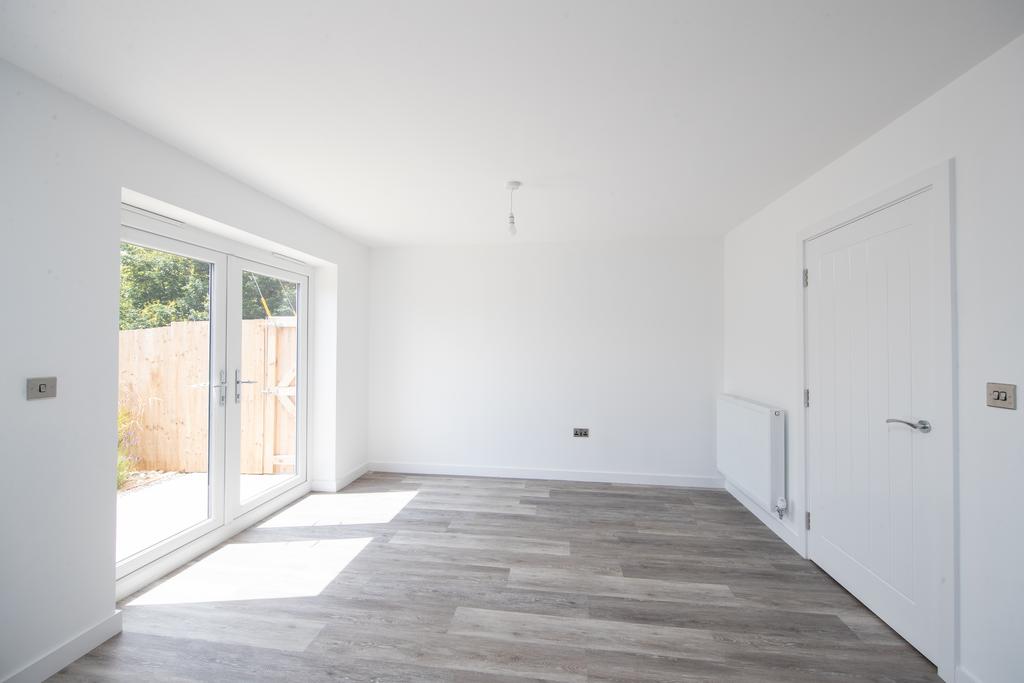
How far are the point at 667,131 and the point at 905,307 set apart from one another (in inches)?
56.8

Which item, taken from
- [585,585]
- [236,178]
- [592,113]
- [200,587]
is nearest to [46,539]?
Answer: [200,587]

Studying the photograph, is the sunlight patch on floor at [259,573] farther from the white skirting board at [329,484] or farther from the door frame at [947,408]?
the door frame at [947,408]

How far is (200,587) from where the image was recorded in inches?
97.3

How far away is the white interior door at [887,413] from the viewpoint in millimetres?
1842

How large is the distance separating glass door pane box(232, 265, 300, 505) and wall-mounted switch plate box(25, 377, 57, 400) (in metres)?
1.38

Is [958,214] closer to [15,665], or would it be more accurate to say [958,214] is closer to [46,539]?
[46,539]

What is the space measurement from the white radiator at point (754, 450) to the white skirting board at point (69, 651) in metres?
4.00

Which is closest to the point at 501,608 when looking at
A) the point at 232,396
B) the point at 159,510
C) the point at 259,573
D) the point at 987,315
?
the point at 259,573

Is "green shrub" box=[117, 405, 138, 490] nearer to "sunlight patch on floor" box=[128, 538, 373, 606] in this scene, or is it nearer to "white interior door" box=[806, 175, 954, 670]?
"sunlight patch on floor" box=[128, 538, 373, 606]

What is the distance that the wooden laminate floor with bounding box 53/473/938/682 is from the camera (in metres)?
1.87

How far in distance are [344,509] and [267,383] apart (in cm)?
128

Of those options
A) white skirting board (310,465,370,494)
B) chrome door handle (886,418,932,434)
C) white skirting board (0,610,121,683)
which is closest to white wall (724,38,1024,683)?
chrome door handle (886,418,932,434)

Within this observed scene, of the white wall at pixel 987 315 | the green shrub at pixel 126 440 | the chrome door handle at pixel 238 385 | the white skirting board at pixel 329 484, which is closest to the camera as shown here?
the white wall at pixel 987 315

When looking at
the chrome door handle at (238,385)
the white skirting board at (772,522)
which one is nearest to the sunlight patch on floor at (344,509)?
the chrome door handle at (238,385)
